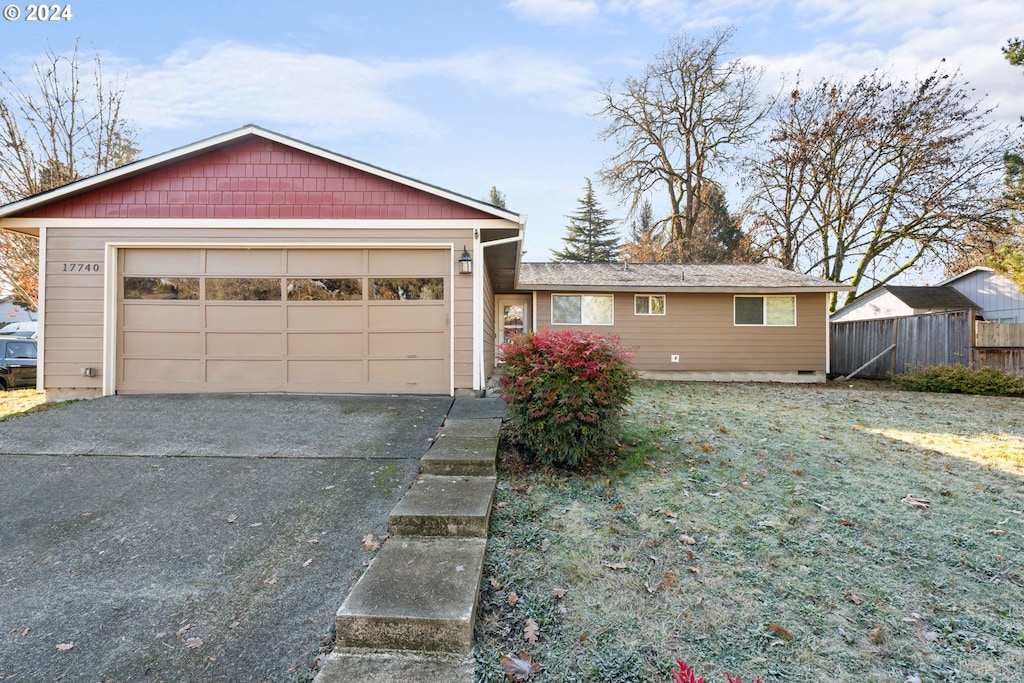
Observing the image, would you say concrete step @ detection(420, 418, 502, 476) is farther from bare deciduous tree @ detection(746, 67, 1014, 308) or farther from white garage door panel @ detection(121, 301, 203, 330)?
bare deciduous tree @ detection(746, 67, 1014, 308)

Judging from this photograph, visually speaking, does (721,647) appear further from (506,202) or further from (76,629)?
(506,202)

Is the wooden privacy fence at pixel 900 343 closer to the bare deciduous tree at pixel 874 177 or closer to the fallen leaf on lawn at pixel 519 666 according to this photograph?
the bare deciduous tree at pixel 874 177

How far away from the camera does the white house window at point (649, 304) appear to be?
12930mm

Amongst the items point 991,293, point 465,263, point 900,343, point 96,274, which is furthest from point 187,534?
point 991,293

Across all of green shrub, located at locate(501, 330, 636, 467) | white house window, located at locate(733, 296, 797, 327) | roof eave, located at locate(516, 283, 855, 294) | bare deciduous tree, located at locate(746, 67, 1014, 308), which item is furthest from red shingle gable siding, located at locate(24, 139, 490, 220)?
bare deciduous tree, located at locate(746, 67, 1014, 308)

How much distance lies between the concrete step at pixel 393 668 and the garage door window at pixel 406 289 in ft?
18.5

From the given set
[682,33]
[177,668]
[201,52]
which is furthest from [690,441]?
[682,33]

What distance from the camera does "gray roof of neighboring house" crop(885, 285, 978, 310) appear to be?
18859mm

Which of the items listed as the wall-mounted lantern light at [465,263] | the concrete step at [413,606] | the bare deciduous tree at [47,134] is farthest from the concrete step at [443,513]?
the bare deciduous tree at [47,134]

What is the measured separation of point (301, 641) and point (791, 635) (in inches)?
96.7

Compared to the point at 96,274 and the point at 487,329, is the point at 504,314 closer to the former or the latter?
the point at 487,329

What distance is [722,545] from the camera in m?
3.27

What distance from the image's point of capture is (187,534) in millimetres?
3385

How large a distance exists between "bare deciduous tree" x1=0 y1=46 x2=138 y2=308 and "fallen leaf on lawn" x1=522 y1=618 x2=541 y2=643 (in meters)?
16.9
